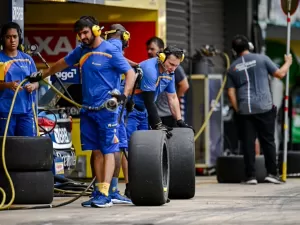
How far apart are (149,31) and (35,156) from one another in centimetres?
707

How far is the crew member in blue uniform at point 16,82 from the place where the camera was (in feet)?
46.4

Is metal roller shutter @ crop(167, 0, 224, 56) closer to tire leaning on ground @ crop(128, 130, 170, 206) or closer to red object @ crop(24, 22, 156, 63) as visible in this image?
red object @ crop(24, 22, 156, 63)

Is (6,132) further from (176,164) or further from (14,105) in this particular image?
(176,164)

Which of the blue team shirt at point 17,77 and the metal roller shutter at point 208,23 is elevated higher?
the metal roller shutter at point 208,23

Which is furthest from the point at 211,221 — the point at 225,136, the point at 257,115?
the point at 225,136

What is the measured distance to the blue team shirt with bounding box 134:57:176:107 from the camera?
1437cm

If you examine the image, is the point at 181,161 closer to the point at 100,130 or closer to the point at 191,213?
the point at 100,130

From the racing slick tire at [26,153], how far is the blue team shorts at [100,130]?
1.57 ft

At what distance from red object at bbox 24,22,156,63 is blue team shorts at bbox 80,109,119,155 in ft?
21.9

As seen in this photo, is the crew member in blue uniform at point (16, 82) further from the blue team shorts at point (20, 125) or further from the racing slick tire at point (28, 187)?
the racing slick tire at point (28, 187)

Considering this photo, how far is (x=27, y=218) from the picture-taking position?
11.9m

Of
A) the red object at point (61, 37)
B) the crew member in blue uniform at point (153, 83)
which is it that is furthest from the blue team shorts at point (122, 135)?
the red object at point (61, 37)

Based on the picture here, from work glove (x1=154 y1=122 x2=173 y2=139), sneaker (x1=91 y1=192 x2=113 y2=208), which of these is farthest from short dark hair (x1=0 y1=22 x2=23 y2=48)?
sneaker (x1=91 y1=192 x2=113 y2=208)

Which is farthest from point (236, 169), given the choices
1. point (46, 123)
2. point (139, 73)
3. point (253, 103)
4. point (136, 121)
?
point (139, 73)
